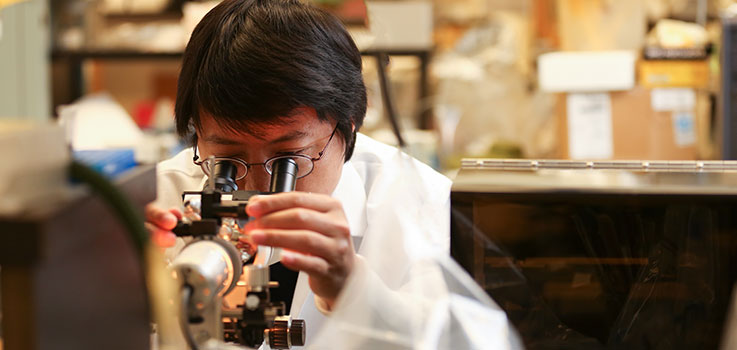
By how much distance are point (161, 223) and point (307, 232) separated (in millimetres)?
162

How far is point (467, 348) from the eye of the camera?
915 mm

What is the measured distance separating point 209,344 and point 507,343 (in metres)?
0.38

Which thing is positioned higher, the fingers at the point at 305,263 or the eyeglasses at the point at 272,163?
the eyeglasses at the point at 272,163

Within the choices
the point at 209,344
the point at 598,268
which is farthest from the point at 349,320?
the point at 598,268

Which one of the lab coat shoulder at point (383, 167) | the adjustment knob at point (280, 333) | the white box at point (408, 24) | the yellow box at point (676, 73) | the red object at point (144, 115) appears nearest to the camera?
the adjustment knob at point (280, 333)

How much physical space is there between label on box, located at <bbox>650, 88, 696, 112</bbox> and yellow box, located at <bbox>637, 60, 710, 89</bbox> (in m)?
0.06

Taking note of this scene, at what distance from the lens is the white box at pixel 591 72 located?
3041 mm

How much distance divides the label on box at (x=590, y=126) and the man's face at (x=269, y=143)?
6.22ft

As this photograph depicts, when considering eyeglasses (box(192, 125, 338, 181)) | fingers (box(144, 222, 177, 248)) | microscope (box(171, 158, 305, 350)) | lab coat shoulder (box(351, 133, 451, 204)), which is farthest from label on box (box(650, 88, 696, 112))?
fingers (box(144, 222, 177, 248))

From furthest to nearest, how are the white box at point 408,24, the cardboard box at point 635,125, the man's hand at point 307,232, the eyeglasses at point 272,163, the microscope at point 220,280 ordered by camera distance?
the white box at point 408,24 → the cardboard box at point 635,125 → the eyeglasses at point 272,163 → the man's hand at point 307,232 → the microscope at point 220,280

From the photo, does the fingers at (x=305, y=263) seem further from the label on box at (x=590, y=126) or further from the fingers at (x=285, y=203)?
the label on box at (x=590, y=126)

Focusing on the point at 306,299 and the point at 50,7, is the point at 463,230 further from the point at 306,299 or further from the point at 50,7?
the point at 50,7

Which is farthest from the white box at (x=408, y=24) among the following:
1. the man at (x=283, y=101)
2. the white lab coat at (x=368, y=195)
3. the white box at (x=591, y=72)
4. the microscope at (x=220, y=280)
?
the microscope at (x=220, y=280)

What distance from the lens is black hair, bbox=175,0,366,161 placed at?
1.24 meters
